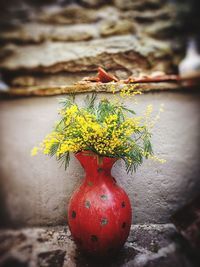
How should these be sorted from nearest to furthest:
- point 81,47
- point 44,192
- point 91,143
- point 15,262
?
point 91,143 < point 15,262 < point 44,192 < point 81,47

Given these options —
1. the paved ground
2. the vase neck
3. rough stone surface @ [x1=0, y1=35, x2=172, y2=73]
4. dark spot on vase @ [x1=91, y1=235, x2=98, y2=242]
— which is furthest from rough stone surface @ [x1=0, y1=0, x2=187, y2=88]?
dark spot on vase @ [x1=91, y1=235, x2=98, y2=242]

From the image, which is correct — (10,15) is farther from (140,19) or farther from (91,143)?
(91,143)

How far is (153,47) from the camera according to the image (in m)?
3.41

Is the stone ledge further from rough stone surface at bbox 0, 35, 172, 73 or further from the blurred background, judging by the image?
rough stone surface at bbox 0, 35, 172, 73

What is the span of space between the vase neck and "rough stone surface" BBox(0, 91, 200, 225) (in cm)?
46

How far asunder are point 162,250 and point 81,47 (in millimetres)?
2600

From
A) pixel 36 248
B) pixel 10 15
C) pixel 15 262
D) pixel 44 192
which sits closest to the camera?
pixel 15 262

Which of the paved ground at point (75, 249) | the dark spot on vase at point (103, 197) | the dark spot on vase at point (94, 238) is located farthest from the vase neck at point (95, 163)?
the paved ground at point (75, 249)

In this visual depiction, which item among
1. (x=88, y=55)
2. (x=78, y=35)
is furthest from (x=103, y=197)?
(x=78, y=35)

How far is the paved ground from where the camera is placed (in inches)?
71.1

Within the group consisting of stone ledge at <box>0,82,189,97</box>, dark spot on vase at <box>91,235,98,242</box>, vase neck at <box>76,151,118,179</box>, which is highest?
stone ledge at <box>0,82,189,97</box>

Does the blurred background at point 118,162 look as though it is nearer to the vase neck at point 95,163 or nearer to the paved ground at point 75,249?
the paved ground at point 75,249

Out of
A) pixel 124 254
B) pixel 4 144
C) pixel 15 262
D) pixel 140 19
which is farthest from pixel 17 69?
pixel 124 254

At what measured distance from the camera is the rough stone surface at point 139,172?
2252 mm
